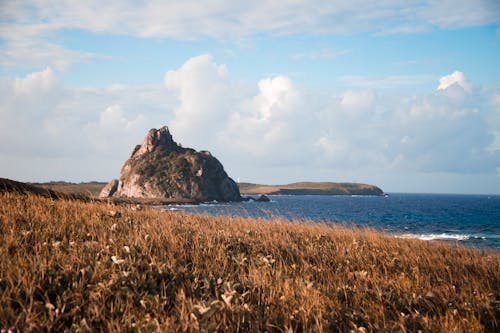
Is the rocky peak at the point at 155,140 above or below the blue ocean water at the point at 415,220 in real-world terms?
above

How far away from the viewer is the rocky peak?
189m

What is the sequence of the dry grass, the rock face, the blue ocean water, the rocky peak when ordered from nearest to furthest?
the dry grass, the blue ocean water, the rock face, the rocky peak

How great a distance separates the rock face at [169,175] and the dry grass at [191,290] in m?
156

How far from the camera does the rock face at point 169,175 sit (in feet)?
537

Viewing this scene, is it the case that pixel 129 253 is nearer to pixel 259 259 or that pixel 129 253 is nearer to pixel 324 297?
pixel 259 259

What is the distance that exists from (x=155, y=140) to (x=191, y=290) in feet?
632

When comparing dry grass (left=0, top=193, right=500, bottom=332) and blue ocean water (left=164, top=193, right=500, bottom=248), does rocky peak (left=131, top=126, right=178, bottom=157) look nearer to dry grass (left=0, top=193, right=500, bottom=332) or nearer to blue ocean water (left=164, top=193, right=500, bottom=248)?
blue ocean water (left=164, top=193, right=500, bottom=248)

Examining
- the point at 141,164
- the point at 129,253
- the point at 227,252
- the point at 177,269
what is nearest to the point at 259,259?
the point at 227,252

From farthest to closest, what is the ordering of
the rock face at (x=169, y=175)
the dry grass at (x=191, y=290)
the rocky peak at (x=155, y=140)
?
the rocky peak at (x=155, y=140) → the rock face at (x=169, y=175) → the dry grass at (x=191, y=290)

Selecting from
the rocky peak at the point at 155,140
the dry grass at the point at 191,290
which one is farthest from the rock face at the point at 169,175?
the dry grass at the point at 191,290

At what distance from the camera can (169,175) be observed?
554 ft

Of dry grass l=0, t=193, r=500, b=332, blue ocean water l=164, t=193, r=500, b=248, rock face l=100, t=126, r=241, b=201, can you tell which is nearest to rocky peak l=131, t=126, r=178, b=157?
rock face l=100, t=126, r=241, b=201

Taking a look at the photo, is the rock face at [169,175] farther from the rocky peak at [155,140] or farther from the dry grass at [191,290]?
the dry grass at [191,290]

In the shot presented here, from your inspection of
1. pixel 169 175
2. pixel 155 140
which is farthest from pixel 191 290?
pixel 155 140
